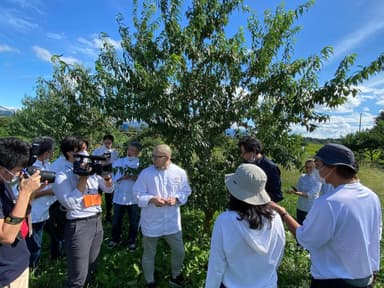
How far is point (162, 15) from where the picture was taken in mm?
4141

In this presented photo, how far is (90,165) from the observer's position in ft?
9.34

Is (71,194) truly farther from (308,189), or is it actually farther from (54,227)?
(308,189)

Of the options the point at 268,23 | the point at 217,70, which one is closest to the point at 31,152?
the point at 217,70

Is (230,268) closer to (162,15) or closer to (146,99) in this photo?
(146,99)

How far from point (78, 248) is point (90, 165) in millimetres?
865

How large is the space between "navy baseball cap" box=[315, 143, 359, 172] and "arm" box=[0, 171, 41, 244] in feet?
7.10

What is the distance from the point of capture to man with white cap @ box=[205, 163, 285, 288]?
1.84 meters

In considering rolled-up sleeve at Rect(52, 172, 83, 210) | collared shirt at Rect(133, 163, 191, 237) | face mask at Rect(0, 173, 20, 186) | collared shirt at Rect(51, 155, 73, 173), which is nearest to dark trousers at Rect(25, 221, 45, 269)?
collared shirt at Rect(51, 155, 73, 173)

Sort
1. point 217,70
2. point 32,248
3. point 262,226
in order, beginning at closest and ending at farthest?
point 262,226 → point 32,248 → point 217,70

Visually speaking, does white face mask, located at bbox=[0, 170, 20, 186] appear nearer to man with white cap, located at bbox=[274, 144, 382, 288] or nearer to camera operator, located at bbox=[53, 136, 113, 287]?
camera operator, located at bbox=[53, 136, 113, 287]

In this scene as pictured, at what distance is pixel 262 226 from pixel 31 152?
6.02 feet

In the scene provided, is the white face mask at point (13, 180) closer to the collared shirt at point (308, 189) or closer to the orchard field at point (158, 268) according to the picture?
the orchard field at point (158, 268)

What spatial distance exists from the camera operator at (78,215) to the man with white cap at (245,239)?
156 cm

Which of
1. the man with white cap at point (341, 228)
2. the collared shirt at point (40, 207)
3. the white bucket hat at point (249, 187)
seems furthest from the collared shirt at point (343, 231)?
the collared shirt at point (40, 207)
